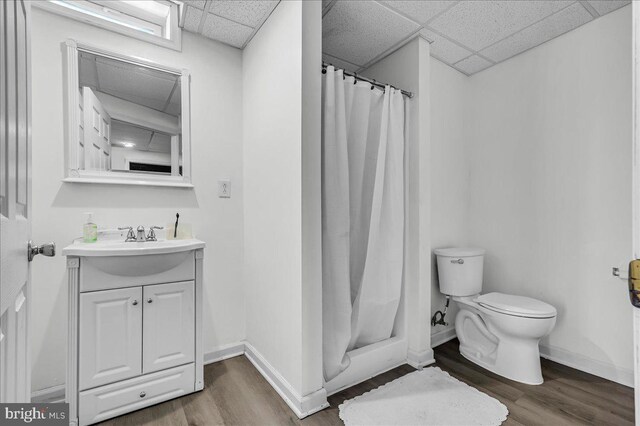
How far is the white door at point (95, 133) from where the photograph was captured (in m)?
1.66

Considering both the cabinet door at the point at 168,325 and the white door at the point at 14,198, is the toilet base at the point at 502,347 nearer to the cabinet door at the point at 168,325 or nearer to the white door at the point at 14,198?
the cabinet door at the point at 168,325

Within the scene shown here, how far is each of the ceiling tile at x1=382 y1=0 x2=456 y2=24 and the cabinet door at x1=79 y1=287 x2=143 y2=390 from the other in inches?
84.6

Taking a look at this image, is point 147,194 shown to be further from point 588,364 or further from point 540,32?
point 588,364

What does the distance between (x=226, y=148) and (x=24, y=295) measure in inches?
58.3

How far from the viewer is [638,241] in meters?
0.80

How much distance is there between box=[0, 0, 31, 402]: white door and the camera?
22.5 inches

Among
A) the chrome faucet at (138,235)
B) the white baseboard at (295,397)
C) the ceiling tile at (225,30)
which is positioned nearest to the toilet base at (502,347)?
the white baseboard at (295,397)

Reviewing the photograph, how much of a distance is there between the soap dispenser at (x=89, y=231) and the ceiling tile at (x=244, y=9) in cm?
140

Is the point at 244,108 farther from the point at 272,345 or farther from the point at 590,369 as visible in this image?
the point at 590,369

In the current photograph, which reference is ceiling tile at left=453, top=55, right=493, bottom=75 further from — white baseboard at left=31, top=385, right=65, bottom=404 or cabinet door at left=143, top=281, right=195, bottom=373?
white baseboard at left=31, top=385, right=65, bottom=404

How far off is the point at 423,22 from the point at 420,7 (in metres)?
0.15

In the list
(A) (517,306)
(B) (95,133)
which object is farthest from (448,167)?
(B) (95,133)

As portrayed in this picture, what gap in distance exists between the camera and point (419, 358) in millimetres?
1979

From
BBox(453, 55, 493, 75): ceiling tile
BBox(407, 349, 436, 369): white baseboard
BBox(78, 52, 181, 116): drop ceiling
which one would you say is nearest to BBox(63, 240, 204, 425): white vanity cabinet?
BBox(78, 52, 181, 116): drop ceiling
